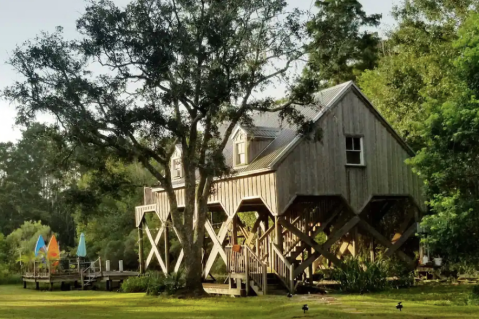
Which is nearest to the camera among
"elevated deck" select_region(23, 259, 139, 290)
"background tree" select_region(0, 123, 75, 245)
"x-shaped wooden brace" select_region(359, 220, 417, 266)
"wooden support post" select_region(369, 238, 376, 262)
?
"x-shaped wooden brace" select_region(359, 220, 417, 266)

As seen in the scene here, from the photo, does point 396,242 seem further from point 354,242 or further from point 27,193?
point 27,193

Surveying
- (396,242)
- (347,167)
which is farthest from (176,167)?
(396,242)

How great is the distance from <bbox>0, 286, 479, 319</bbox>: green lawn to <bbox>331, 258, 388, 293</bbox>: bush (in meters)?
1.03

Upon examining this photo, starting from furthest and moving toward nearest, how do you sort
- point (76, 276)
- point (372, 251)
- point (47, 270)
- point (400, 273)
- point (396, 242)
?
point (47, 270), point (76, 276), point (372, 251), point (396, 242), point (400, 273)

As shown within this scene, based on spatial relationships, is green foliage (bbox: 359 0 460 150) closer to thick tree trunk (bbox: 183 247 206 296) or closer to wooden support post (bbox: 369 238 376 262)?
wooden support post (bbox: 369 238 376 262)

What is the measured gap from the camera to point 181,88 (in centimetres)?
2592

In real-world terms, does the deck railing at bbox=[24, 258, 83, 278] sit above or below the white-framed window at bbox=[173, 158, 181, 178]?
below

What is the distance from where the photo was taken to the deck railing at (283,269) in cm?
2764

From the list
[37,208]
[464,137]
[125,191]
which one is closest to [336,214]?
[125,191]

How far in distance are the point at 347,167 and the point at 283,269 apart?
5484mm

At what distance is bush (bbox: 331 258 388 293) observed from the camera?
2789 centimetres

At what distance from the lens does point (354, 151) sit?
102 feet

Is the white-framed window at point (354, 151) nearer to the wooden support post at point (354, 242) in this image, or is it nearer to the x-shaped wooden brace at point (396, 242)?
the x-shaped wooden brace at point (396, 242)

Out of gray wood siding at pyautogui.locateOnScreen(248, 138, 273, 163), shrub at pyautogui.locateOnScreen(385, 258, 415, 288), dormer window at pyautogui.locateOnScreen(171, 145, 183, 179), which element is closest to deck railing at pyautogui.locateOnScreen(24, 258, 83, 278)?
dormer window at pyautogui.locateOnScreen(171, 145, 183, 179)
